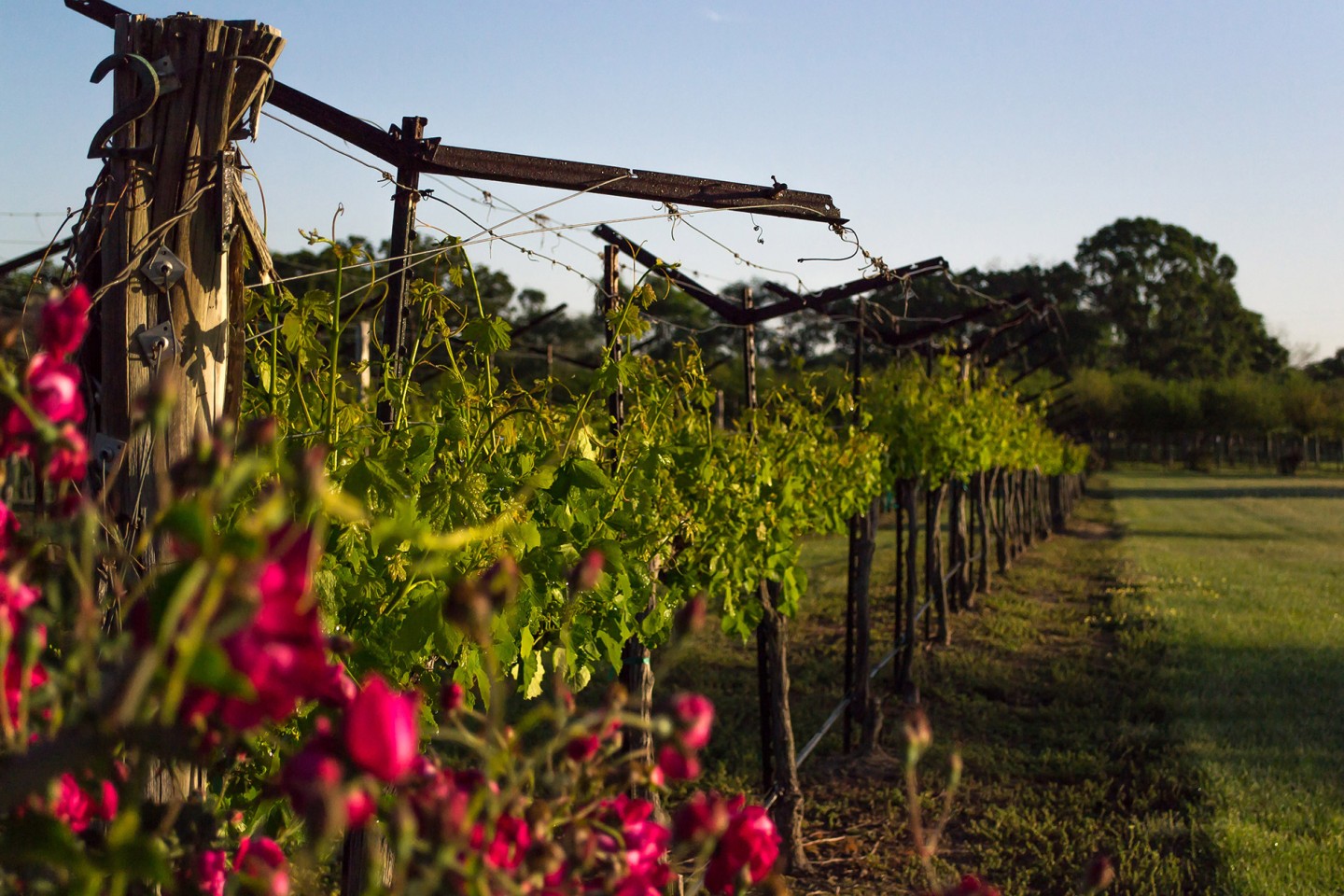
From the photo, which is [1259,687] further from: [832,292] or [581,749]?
[581,749]

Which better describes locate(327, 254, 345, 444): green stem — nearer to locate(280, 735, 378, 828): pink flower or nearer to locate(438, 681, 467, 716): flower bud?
locate(438, 681, 467, 716): flower bud

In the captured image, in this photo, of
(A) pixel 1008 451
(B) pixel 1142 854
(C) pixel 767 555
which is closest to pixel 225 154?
(C) pixel 767 555

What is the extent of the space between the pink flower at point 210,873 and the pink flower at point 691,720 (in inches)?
17.4

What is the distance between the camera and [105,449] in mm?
1930

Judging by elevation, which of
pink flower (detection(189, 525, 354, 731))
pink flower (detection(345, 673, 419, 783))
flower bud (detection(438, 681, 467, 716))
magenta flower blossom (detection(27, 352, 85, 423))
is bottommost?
flower bud (detection(438, 681, 467, 716))

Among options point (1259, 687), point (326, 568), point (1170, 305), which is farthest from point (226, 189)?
point (1170, 305)

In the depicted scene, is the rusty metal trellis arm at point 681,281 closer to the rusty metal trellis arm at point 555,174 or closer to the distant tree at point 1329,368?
the rusty metal trellis arm at point 555,174

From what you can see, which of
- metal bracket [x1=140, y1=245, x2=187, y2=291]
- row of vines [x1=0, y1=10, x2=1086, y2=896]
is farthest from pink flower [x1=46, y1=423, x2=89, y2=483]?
metal bracket [x1=140, y1=245, x2=187, y2=291]

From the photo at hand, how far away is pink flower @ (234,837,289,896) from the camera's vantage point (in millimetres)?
750

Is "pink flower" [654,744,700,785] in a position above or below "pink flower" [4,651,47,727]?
below

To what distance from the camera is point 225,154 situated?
6.51 feet

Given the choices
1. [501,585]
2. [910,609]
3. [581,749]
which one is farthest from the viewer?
[910,609]

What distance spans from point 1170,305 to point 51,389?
3085 inches

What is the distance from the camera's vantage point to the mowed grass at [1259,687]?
517 cm
